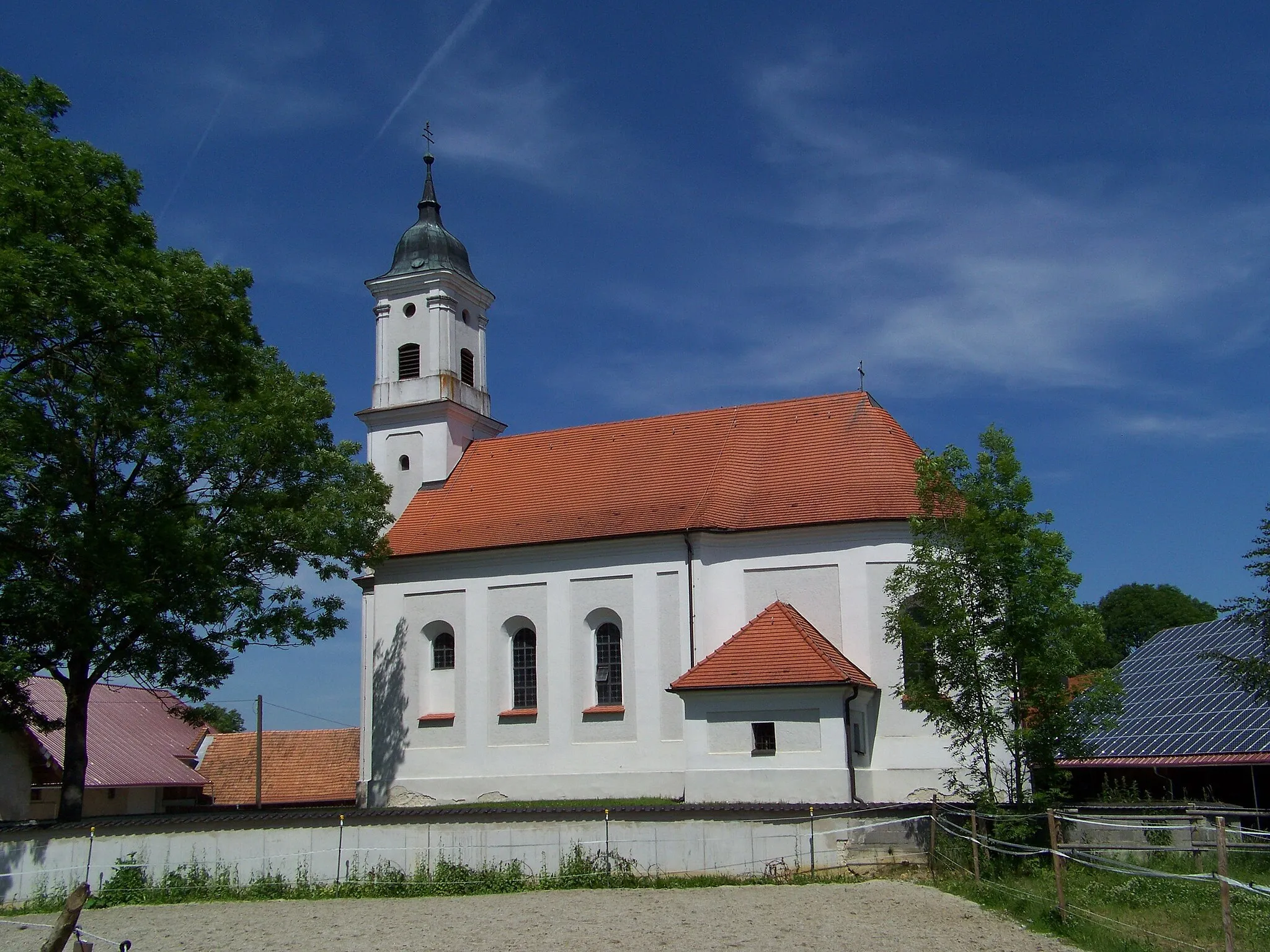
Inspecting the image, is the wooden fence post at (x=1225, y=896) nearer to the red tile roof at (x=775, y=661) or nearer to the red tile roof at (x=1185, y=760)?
the red tile roof at (x=1185, y=760)

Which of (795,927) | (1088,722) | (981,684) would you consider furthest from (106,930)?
(1088,722)

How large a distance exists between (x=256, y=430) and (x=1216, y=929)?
63.9 ft

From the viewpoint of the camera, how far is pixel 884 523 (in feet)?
93.1

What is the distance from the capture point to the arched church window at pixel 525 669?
31344 millimetres

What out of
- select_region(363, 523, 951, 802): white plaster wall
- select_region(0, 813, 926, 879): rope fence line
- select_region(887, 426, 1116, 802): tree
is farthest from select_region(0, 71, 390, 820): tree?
select_region(887, 426, 1116, 802): tree

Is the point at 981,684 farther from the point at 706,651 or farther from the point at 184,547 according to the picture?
the point at 184,547

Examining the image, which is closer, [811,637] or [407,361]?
[811,637]

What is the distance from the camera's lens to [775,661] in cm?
2658

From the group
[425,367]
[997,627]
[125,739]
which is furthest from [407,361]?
[997,627]

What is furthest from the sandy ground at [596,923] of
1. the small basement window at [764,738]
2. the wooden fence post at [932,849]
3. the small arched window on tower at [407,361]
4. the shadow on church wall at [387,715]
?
the small arched window on tower at [407,361]

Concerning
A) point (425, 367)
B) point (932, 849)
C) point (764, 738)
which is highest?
point (425, 367)

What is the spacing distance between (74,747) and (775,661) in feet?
48.5

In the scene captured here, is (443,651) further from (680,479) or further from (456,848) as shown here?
(456,848)

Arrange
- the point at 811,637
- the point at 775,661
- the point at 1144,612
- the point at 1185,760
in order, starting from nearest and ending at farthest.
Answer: the point at 1185,760 → the point at 775,661 → the point at 811,637 → the point at 1144,612
